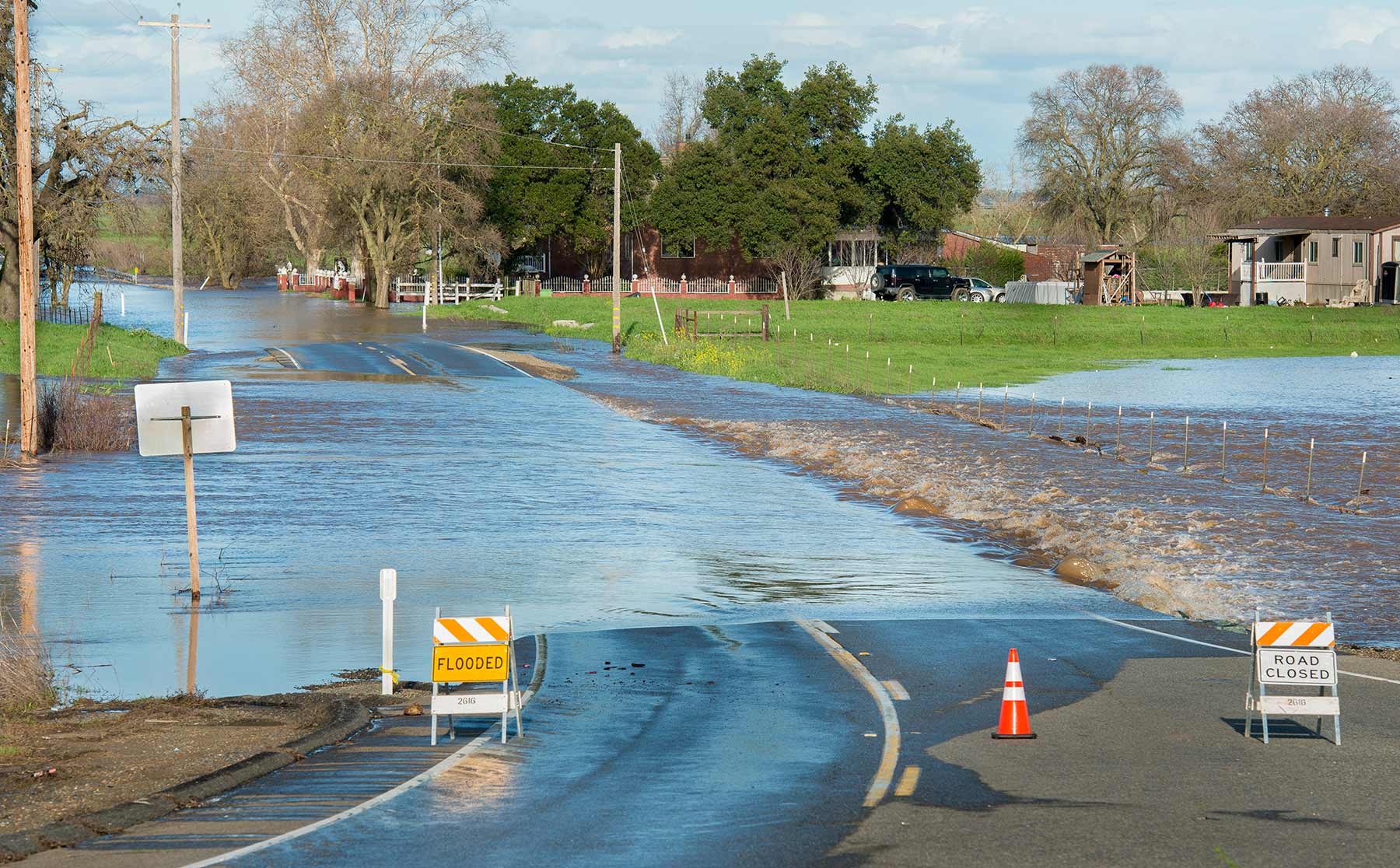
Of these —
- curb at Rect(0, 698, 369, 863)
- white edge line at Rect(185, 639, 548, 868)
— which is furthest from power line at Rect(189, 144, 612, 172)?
white edge line at Rect(185, 639, 548, 868)

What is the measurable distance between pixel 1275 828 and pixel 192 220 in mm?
134098

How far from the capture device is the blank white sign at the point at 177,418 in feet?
55.5

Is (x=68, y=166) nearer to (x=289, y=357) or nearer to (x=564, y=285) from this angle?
(x=289, y=357)

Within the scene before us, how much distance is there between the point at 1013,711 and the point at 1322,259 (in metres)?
82.8

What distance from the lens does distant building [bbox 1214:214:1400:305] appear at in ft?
285

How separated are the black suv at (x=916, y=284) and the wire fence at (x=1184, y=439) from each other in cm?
3541

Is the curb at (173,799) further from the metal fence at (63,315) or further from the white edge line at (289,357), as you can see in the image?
the metal fence at (63,315)

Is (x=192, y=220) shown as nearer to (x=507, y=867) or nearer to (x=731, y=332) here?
(x=731, y=332)

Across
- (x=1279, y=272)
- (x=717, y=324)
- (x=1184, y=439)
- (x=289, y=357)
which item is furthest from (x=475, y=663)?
(x=1279, y=272)

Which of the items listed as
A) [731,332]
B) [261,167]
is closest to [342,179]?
[261,167]

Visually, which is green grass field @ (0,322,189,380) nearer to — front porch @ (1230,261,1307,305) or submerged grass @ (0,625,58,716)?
submerged grass @ (0,625,58,716)

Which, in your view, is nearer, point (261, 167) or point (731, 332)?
point (731, 332)

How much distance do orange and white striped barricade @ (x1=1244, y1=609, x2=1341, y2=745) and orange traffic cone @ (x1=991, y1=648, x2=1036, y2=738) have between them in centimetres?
168

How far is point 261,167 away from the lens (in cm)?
10231
